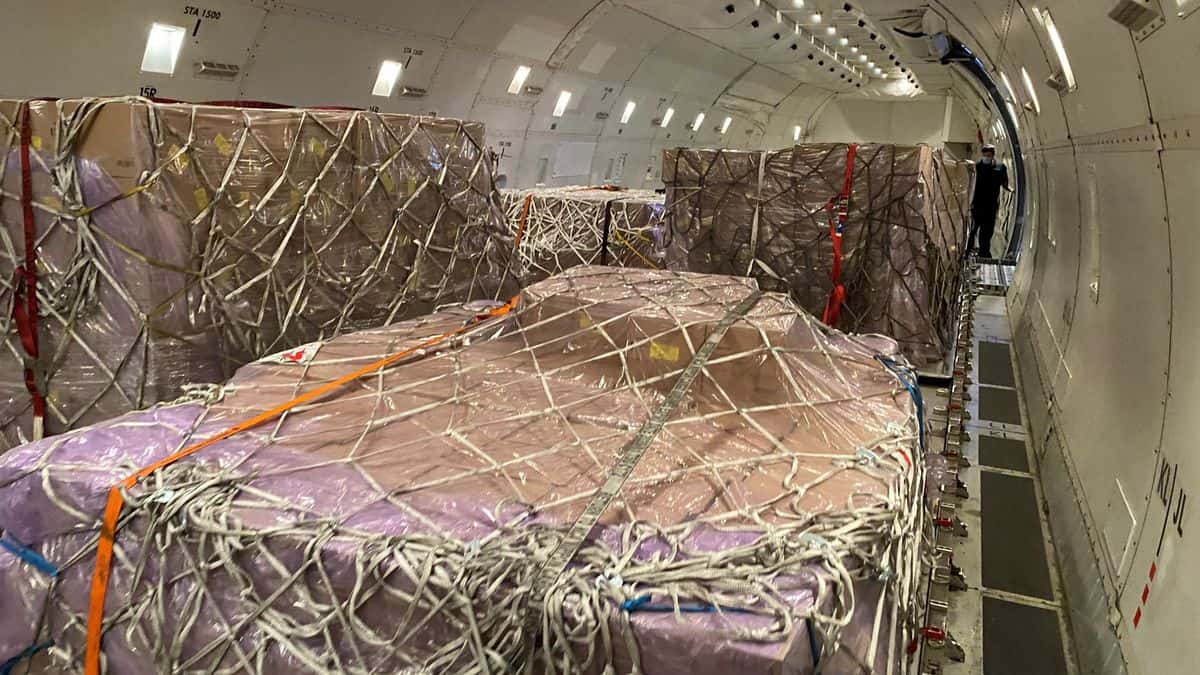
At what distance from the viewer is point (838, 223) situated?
5398mm

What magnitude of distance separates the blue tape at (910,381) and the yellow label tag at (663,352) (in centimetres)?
99

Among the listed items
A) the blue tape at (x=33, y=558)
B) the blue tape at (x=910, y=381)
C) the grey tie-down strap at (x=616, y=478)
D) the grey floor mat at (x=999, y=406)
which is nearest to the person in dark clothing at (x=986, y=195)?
the grey floor mat at (x=999, y=406)

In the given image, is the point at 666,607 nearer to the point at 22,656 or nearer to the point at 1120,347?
the point at 22,656

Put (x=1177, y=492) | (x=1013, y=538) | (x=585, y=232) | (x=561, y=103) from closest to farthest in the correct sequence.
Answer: (x=1177, y=492)
(x=1013, y=538)
(x=585, y=232)
(x=561, y=103)

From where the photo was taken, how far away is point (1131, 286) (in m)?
3.64

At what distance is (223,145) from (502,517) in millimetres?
2312

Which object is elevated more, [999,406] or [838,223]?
[838,223]

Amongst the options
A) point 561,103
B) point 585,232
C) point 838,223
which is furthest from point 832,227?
point 561,103

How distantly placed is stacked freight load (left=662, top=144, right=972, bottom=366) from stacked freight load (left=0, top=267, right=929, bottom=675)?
258 centimetres

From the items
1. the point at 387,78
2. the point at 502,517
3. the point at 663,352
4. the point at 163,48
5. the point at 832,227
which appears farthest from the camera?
the point at 387,78

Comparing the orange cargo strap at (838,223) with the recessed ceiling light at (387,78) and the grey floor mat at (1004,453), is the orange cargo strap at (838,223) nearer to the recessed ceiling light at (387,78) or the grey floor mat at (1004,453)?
the grey floor mat at (1004,453)

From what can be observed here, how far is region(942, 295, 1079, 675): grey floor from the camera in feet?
11.0

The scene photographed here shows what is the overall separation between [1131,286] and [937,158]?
2.44 meters

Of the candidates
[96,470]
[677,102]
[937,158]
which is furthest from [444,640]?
[677,102]
